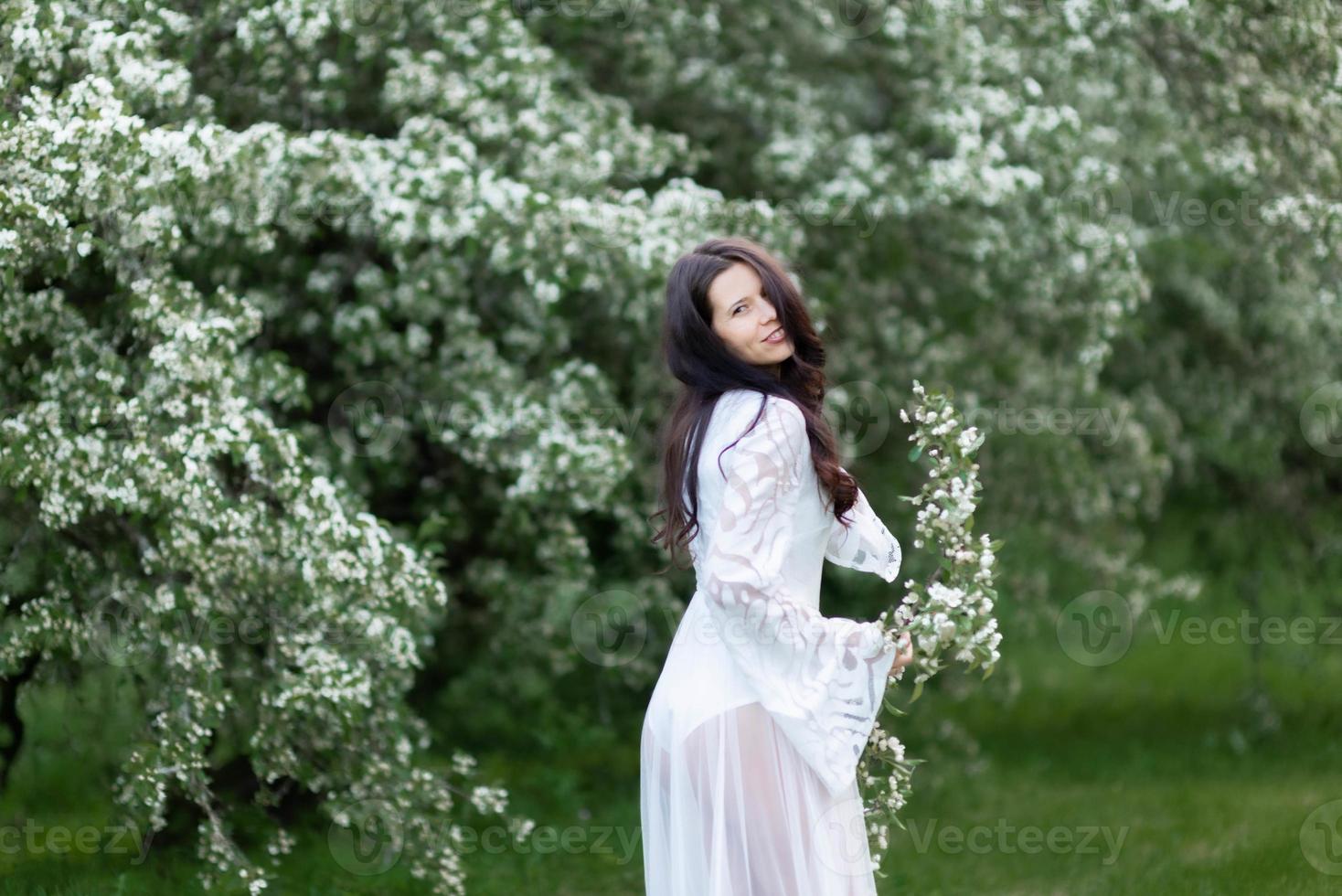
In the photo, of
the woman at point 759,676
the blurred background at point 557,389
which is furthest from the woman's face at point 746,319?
the blurred background at point 557,389

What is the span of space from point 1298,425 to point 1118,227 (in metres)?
2.35

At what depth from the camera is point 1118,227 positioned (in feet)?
20.9

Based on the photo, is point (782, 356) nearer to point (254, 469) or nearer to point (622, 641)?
point (254, 469)

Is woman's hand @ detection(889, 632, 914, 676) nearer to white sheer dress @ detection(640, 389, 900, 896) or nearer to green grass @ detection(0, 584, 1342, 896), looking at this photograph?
white sheer dress @ detection(640, 389, 900, 896)

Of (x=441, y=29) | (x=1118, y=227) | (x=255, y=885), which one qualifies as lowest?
(x=255, y=885)

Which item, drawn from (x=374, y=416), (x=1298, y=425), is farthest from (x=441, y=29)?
(x=1298, y=425)

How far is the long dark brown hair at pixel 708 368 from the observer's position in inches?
138

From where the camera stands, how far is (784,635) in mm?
3291

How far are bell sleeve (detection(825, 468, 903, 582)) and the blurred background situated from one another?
1.67 m

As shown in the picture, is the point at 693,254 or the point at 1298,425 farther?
the point at 1298,425

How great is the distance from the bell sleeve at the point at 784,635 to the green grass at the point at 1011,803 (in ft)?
8.67

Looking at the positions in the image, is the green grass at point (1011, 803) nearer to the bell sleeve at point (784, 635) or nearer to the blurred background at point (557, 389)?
the blurred background at point (557, 389)

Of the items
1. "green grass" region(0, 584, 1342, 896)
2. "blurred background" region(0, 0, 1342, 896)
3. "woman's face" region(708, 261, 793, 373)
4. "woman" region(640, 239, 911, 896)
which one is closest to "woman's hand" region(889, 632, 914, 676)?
"woman" region(640, 239, 911, 896)

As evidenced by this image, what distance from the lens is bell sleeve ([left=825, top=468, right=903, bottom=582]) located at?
3598mm
